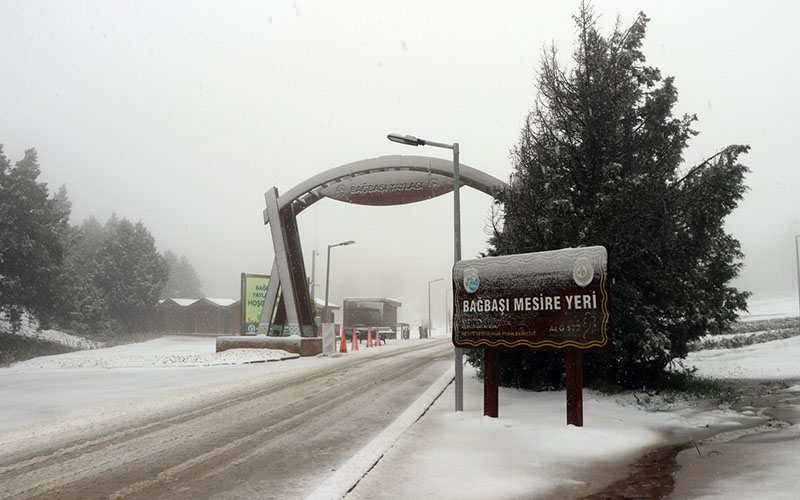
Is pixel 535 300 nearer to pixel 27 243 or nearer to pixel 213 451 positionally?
pixel 213 451

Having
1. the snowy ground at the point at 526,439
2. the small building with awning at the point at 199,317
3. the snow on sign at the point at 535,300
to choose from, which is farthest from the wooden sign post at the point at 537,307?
the small building with awning at the point at 199,317

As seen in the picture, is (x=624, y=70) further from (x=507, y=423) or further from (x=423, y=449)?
(x=423, y=449)

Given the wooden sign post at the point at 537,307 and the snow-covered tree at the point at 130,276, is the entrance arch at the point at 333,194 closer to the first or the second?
the wooden sign post at the point at 537,307

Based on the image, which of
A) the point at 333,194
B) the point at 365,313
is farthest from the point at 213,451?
the point at 365,313

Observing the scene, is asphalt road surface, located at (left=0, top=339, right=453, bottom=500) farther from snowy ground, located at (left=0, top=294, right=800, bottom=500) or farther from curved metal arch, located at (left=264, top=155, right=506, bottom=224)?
curved metal arch, located at (left=264, top=155, right=506, bottom=224)

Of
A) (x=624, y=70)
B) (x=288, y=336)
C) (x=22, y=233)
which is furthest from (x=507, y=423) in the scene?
(x=22, y=233)

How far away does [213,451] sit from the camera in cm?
731

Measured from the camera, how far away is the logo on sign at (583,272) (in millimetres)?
8461

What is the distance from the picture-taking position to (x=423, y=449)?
736cm

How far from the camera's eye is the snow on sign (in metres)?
8.41

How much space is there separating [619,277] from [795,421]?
3799mm

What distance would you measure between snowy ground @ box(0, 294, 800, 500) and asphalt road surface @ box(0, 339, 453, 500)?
707 millimetres

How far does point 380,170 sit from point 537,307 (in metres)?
13.7

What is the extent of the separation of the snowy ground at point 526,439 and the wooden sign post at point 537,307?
3.13 feet
